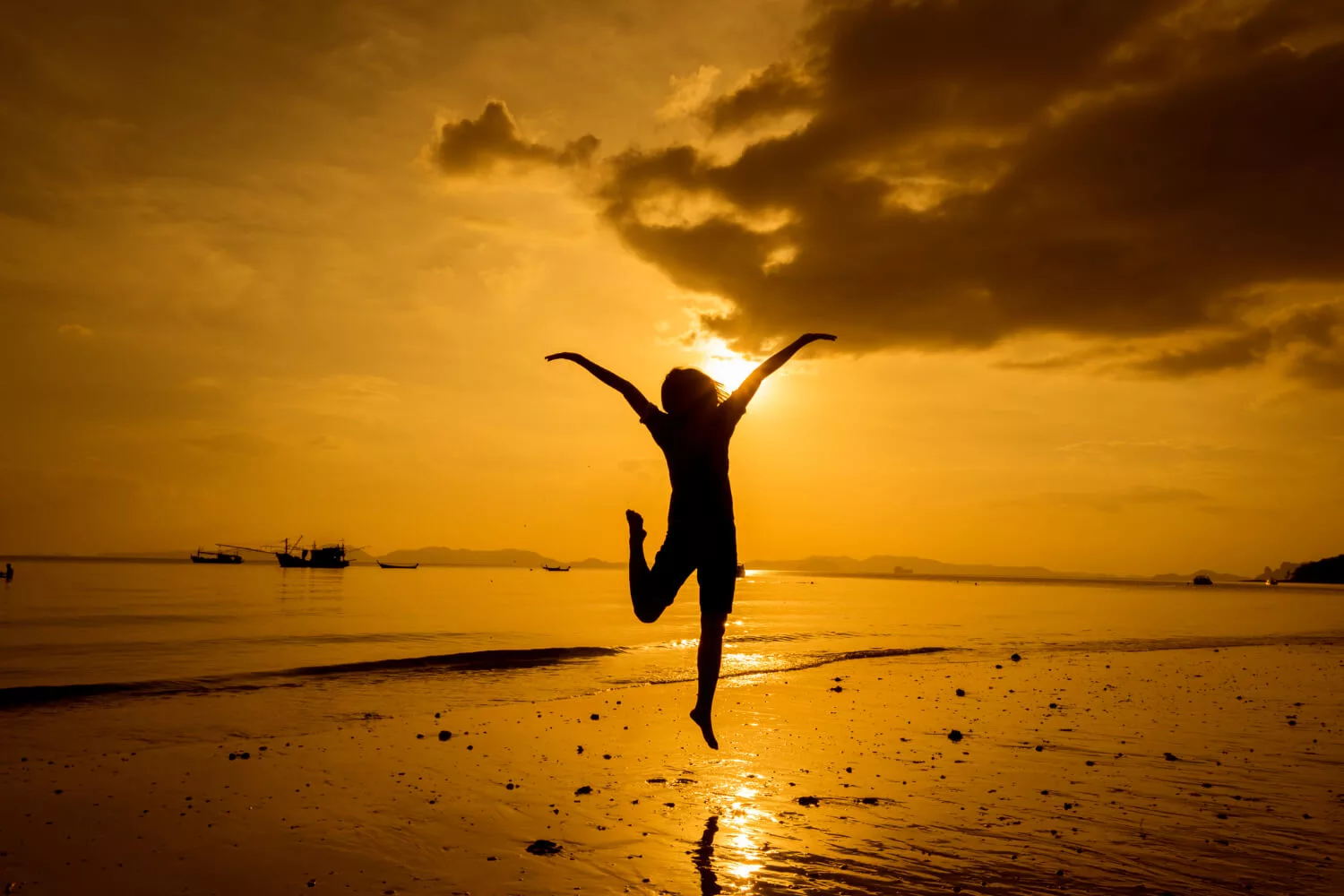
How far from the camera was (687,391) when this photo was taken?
619 cm

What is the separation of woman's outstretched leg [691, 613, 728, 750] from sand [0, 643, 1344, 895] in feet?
3.11

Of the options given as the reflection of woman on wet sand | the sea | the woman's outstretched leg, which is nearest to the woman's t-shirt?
the reflection of woman on wet sand

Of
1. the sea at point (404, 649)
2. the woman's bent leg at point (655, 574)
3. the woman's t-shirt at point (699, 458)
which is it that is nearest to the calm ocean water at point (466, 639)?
the sea at point (404, 649)

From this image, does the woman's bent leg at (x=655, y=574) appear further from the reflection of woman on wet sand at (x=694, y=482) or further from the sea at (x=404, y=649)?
the sea at (x=404, y=649)

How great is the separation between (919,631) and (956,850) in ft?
96.0

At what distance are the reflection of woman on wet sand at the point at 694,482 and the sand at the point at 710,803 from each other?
6.61ft

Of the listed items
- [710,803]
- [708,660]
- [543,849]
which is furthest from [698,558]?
[710,803]

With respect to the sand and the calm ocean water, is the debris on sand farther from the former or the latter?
the calm ocean water

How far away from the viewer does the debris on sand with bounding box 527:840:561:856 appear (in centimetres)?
644

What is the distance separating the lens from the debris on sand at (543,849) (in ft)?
21.1

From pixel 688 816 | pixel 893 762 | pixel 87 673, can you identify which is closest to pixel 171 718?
pixel 87 673

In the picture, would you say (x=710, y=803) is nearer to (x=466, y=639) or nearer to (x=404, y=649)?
(x=404, y=649)

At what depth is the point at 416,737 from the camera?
38.0ft

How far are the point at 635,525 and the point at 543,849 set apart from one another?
266cm
